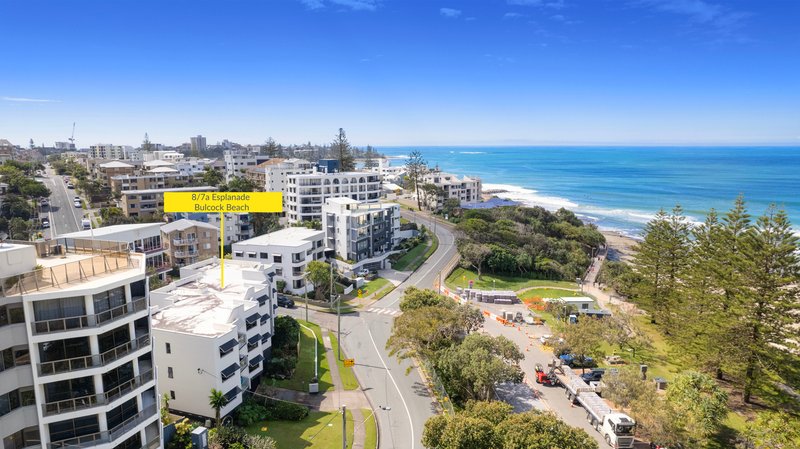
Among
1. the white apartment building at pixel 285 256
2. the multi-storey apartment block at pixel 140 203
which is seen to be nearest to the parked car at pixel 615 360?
the white apartment building at pixel 285 256

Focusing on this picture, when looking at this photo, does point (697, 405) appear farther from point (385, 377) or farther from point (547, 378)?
A: point (385, 377)

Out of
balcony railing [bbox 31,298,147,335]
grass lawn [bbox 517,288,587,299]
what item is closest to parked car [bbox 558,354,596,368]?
grass lawn [bbox 517,288,587,299]

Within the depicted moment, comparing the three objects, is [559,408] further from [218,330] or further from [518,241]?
[518,241]

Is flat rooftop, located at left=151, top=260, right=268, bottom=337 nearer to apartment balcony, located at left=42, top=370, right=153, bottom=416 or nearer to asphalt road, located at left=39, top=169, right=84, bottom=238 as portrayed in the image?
apartment balcony, located at left=42, top=370, right=153, bottom=416

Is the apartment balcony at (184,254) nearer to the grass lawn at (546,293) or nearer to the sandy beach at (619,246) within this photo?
the grass lawn at (546,293)

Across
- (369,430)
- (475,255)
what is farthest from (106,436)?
(475,255)

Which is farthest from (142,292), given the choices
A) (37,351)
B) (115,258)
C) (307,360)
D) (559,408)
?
(559,408)
